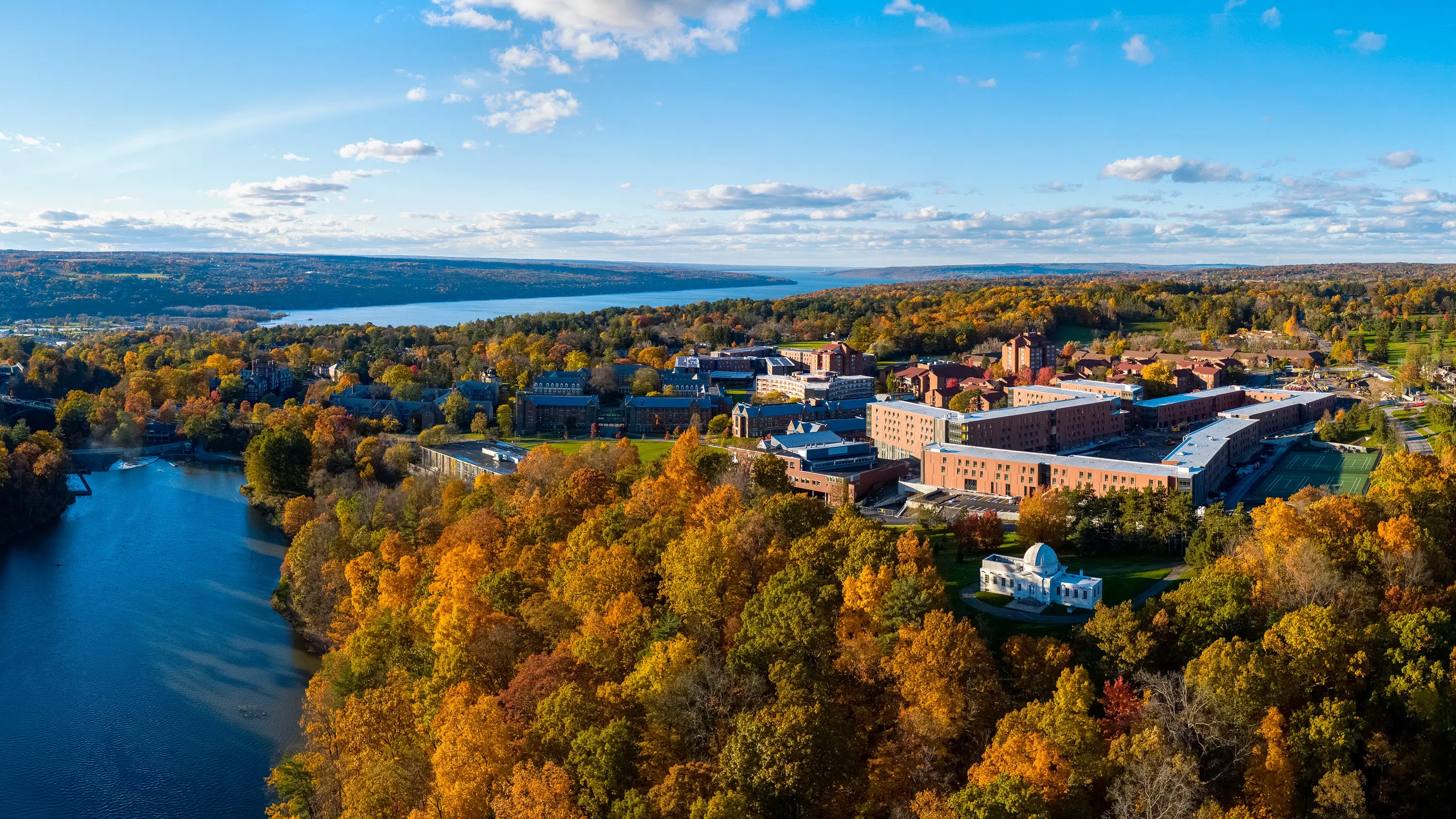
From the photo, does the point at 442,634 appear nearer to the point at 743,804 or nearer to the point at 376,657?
the point at 376,657

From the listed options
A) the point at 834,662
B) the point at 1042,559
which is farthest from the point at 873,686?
the point at 1042,559

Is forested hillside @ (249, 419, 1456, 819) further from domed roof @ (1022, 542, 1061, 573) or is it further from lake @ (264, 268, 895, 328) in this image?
lake @ (264, 268, 895, 328)

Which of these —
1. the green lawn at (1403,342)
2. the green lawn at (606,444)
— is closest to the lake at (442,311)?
the green lawn at (606,444)

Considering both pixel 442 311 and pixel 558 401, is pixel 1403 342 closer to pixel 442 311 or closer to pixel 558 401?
pixel 558 401

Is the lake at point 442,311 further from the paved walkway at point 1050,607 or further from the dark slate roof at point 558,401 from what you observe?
the paved walkway at point 1050,607

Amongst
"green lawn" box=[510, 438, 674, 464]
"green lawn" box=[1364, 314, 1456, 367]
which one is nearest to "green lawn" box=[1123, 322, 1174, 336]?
"green lawn" box=[1364, 314, 1456, 367]
